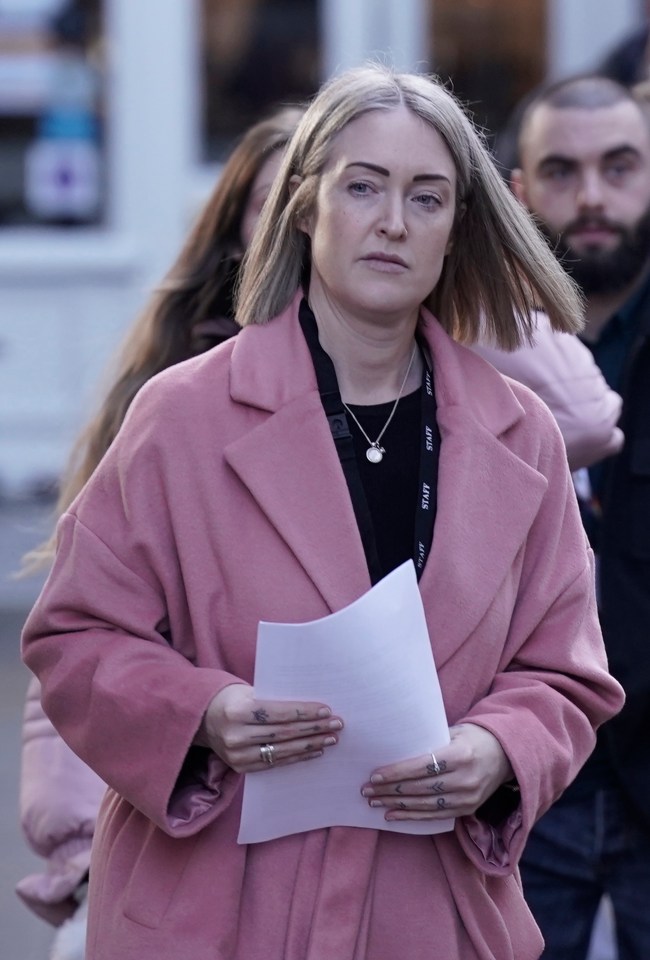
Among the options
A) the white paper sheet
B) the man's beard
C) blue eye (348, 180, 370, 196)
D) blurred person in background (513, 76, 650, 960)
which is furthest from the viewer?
the man's beard

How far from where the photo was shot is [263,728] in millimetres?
2121

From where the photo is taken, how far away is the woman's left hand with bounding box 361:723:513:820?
2.16 meters

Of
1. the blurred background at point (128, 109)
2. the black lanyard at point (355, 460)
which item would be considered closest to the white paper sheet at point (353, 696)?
the black lanyard at point (355, 460)

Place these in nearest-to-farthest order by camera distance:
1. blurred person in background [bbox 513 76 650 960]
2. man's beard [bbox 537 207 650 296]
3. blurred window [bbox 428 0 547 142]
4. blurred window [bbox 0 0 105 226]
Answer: blurred person in background [bbox 513 76 650 960] → man's beard [bbox 537 207 650 296] → blurred window [bbox 0 0 105 226] → blurred window [bbox 428 0 547 142]

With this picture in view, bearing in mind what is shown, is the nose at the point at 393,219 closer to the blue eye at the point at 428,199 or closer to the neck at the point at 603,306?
the blue eye at the point at 428,199

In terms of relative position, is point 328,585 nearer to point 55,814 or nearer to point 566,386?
point 566,386

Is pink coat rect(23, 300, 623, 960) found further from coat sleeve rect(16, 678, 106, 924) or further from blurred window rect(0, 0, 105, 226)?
blurred window rect(0, 0, 105, 226)

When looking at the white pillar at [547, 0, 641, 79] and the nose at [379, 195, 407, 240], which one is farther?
the white pillar at [547, 0, 641, 79]

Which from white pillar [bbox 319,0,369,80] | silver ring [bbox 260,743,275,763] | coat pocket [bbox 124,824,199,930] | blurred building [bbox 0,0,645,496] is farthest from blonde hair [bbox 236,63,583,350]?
white pillar [bbox 319,0,369,80]

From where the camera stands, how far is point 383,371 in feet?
7.97

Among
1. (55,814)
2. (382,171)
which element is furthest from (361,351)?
(55,814)

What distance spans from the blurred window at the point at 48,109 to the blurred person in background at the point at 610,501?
5848 millimetres

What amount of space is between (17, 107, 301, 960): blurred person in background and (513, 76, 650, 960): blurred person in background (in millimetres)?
589

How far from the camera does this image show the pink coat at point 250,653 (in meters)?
2.21
